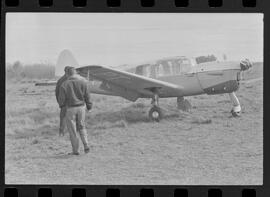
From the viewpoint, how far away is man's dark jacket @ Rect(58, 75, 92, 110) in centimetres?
830

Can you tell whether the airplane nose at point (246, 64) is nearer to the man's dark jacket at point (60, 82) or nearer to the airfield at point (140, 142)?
the airfield at point (140, 142)

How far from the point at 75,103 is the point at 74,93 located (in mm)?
101

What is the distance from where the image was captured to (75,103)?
8297 mm

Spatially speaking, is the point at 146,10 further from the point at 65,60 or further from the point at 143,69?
the point at 65,60

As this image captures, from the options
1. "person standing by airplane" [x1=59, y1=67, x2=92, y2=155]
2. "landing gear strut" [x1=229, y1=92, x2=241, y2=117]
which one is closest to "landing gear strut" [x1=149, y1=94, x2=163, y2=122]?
"person standing by airplane" [x1=59, y1=67, x2=92, y2=155]

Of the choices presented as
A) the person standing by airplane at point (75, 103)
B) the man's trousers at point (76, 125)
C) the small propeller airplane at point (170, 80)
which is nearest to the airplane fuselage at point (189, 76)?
the small propeller airplane at point (170, 80)

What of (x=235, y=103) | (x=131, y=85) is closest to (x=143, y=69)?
(x=131, y=85)

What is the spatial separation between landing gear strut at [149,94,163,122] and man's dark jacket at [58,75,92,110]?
0.63 meters

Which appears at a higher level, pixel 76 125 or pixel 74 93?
pixel 74 93

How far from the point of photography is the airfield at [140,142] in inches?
324

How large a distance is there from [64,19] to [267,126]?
229 cm

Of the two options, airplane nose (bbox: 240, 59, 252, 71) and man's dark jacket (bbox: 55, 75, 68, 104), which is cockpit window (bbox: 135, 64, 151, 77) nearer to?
man's dark jacket (bbox: 55, 75, 68, 104)
